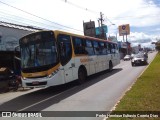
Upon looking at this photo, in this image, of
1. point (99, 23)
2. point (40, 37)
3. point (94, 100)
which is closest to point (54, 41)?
point (40, 37)

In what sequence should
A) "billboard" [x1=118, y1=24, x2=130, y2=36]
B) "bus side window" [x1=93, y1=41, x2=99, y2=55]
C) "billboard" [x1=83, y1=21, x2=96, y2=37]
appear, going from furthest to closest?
"billboard" [x1=118, y1=24, x2=130, y2=36] → "billboard" [x1=83, y1=21, x2=96, y2=37] → "bus side window" [x1=93, y1=41, x2=99, y2=55]

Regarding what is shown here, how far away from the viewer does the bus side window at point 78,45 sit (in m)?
16.0

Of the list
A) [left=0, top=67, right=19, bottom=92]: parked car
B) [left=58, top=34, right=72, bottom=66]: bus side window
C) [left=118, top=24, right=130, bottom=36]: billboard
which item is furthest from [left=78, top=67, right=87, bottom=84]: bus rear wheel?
[left=118, top=24, right=130, bottom=36]: billboard

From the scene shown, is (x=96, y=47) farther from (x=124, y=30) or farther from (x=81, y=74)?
(x=124, y=30)

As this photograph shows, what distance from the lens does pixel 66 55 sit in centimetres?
1437

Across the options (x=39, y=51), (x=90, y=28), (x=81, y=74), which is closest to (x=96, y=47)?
(x=81, y=74)

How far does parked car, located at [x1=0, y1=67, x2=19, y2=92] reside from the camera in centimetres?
1844

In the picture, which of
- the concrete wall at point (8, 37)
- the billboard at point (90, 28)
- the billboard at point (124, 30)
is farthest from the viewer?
the billboard at point (124, 30)

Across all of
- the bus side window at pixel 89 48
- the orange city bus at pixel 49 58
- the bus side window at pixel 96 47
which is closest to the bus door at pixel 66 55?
the orange city bus at pixel 49 58

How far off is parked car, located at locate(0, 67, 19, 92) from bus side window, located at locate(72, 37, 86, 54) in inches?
206

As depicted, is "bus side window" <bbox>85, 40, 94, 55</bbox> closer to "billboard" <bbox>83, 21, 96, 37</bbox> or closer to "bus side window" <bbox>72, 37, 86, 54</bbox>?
"bus side window" <bbox>72, 37, 86, 54</bbox>

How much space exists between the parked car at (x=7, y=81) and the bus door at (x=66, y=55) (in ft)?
18.0

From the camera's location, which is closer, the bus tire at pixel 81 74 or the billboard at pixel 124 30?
the bus tire at pixel 81 74

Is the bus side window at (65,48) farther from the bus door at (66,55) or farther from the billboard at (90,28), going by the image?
the billboard at (90,28)
